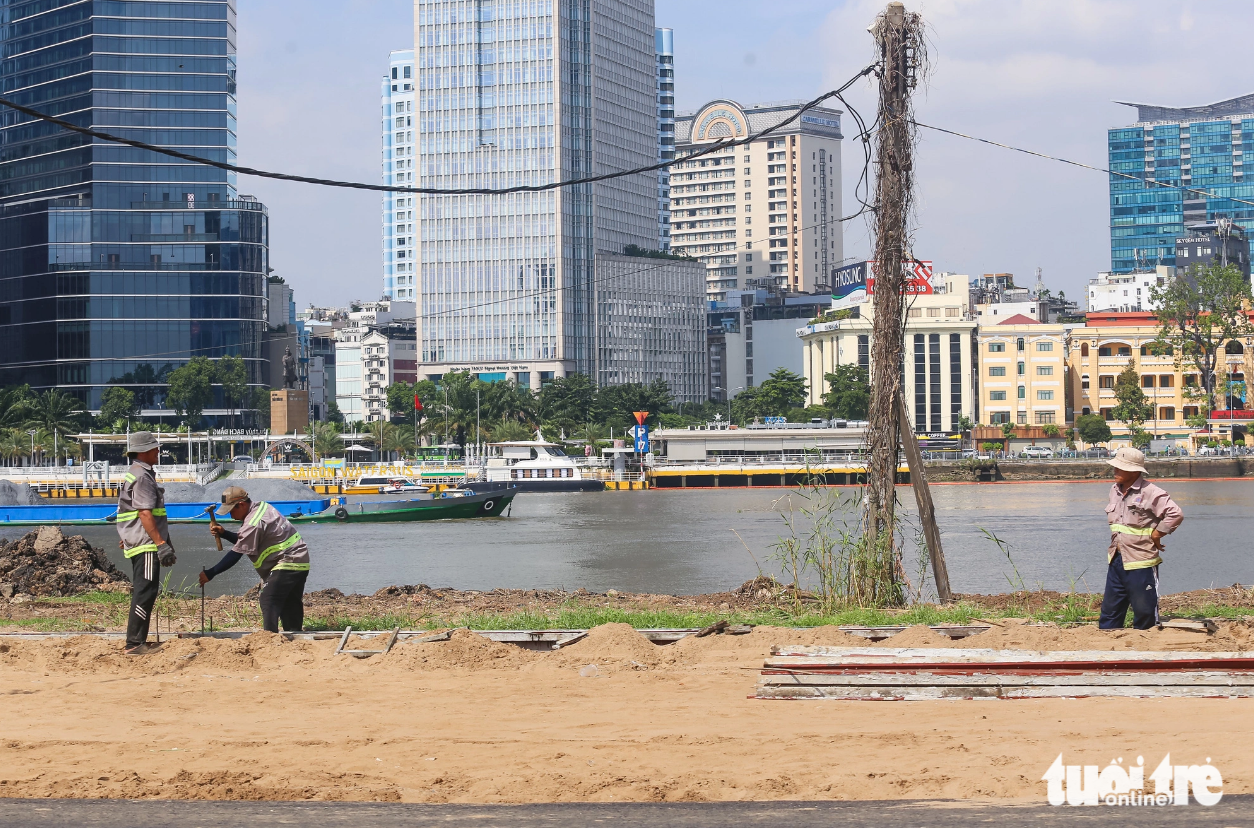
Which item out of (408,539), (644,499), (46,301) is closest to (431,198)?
(46,301)

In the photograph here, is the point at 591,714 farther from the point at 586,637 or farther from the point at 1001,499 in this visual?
the point at 1001,499

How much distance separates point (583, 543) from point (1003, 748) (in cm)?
3836

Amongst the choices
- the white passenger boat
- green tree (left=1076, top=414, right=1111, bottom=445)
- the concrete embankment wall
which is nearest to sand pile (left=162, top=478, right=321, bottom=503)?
the white passenger boat

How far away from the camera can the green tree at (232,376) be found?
128750mm

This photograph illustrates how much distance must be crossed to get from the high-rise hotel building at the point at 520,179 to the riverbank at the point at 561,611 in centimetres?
12660

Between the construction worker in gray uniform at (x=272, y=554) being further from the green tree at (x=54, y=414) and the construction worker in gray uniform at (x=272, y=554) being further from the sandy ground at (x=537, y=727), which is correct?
the green tree at (x=54, y=414)

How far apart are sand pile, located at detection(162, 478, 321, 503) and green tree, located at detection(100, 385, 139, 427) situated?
63810mm

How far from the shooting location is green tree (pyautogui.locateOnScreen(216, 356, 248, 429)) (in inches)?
5069

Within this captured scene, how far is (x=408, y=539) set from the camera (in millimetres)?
48094

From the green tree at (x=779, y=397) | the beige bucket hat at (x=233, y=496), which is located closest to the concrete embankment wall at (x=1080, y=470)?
the green tree at (x=779, y=397)

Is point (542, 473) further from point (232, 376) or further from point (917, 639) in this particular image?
point (917, 639)

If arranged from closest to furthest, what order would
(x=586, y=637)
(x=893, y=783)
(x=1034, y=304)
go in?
(x=893, y=783), (x=586, y=637), (x=1034, y=304)

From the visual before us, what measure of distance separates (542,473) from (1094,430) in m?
53.8

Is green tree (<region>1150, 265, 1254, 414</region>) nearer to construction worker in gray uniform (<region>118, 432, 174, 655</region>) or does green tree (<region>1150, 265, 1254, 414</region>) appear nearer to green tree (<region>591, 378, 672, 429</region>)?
green tree (<region>591, 378, 672, 429</region>)
